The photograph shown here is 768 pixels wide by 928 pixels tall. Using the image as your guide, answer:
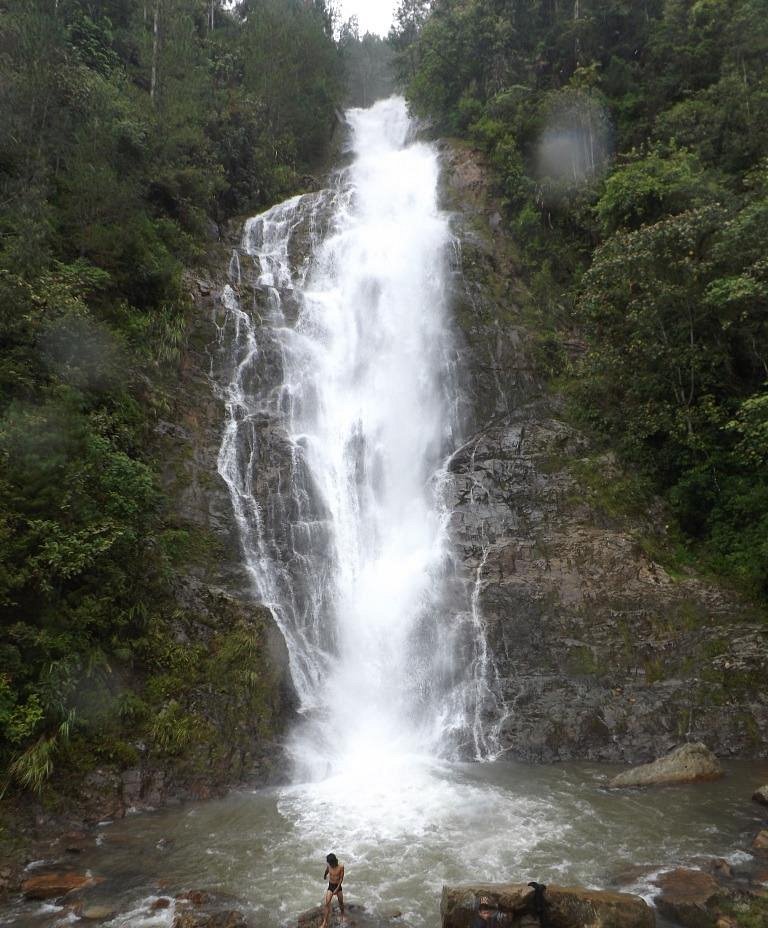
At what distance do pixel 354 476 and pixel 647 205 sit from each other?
536 inches

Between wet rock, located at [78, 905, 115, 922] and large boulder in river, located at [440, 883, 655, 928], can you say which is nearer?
large boulder in river, located at [440, 883, 655, 928]

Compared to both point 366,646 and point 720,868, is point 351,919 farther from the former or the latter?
point 366,646

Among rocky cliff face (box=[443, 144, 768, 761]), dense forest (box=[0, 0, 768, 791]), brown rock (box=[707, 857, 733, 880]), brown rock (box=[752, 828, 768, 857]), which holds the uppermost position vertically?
dense forest (box=[0, 0, 768, 791])

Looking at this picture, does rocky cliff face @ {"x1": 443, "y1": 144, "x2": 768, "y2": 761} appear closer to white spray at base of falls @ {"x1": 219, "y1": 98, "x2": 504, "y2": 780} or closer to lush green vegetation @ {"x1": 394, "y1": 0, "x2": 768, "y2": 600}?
white spray at base of falls @ {"x1": 219, "y1": 98, "x2": 504, "y2": 780}

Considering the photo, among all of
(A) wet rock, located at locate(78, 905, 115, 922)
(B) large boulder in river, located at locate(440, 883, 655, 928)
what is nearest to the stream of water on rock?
(A) wet rock, located at locate(78, 905, 115, 922)

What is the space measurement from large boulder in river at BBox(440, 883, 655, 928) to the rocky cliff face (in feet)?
18.2

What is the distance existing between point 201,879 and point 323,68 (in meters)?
40.4

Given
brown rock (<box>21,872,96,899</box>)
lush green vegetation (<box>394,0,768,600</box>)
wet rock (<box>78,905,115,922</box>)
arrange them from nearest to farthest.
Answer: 1. wet rock (<box>78,905,115,922</box>)
2. brown rock (<box>21,872,96,899</box>)
3. lush green vegetation (<box>394,0,768,600</box>)

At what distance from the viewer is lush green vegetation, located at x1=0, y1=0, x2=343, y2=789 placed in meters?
11.0

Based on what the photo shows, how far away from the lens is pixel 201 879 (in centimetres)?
867

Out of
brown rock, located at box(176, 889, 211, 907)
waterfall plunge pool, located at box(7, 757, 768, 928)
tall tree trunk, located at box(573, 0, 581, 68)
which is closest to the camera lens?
brown rock, located at box(176, 889, 211, 907)

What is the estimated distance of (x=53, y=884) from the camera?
27.6 ft

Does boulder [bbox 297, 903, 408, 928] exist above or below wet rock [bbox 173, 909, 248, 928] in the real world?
below

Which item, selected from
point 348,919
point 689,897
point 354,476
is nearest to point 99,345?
point 354,476
